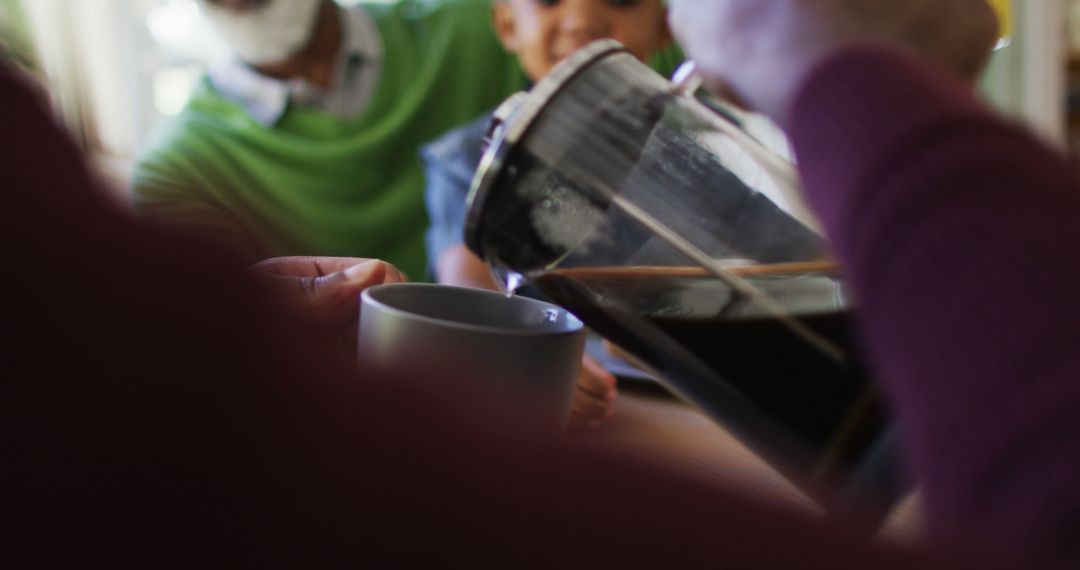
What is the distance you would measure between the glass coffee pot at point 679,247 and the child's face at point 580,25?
729mm

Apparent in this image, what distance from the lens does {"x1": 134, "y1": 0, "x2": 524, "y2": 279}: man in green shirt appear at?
1289mm

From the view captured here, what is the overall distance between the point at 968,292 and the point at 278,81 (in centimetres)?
133

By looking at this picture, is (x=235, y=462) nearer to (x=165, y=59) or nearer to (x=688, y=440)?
(x=688, y=440)

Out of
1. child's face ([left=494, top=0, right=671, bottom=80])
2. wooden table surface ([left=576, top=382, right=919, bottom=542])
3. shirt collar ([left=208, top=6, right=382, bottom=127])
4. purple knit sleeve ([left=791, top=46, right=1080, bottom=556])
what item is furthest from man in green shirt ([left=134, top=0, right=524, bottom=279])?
purple knit sleeve ([left=791, top=46, right=1080, bottom=556])

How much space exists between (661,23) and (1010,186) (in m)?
0.99

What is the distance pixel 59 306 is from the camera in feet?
0.36

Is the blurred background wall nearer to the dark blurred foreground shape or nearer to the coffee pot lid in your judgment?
the coffee pot lid

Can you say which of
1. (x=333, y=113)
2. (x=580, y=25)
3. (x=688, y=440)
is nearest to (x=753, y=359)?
(x=688, y=440)

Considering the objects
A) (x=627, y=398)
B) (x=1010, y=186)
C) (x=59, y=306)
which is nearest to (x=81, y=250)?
(x=59, y=306)

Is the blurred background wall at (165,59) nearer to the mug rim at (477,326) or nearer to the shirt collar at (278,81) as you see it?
the shirt collar at (278,81)

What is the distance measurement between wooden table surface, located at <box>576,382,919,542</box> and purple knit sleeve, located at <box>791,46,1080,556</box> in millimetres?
134

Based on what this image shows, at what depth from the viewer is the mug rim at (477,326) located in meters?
0.29

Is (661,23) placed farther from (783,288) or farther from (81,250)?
(81,250)

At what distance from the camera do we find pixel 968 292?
0.18 metres
